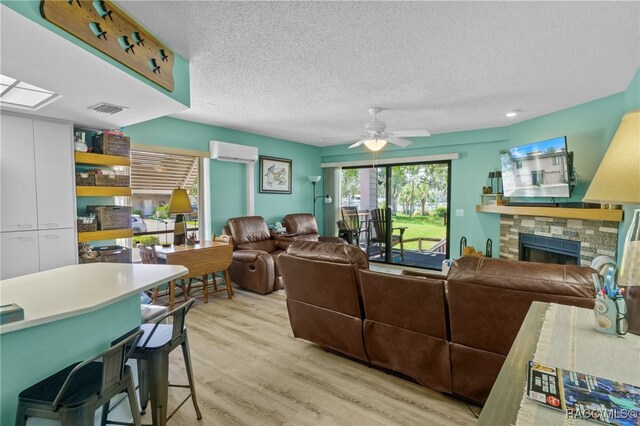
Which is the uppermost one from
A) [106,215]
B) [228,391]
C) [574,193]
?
[574,193]

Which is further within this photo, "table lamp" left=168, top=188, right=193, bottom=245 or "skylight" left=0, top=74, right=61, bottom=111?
"table lamp" left=168, top=188, right=193, bottom=245

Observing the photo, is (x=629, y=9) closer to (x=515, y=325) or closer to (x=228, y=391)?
(x=515, y=325)

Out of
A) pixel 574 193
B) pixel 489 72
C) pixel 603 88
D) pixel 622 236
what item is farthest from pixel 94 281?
pixel 574 193

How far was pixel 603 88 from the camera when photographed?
10.2ft

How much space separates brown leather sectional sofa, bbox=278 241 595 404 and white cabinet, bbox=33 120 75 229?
2.02 meters

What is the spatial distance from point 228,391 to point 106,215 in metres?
2.15

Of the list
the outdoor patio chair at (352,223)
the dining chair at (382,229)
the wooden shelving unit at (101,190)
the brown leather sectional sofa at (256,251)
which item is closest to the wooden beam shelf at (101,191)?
the wooden shelving unit at (101,190)

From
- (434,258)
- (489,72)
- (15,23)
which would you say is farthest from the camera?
(434,258)

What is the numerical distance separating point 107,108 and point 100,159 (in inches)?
28.1

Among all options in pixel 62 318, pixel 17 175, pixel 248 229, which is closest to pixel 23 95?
pixel 17 175

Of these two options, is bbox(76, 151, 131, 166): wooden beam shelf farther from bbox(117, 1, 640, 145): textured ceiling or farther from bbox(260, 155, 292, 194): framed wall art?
bbox(260, 155, 292, 194): framed wall art

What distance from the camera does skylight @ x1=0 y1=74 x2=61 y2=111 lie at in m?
2.07

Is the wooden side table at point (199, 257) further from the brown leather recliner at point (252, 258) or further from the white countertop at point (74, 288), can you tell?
the white countertop at point (74, 288)

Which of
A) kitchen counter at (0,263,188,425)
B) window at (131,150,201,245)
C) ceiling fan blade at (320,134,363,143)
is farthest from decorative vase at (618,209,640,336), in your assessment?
ceiling fan blade at (320,134,363,143)
